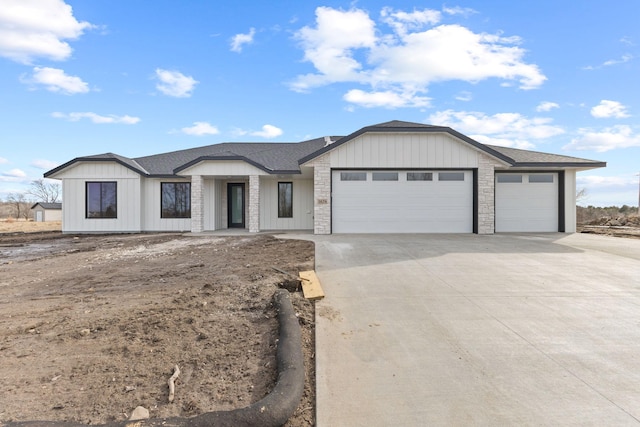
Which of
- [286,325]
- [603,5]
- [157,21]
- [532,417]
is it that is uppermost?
[157,21]

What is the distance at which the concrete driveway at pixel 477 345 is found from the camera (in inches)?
102

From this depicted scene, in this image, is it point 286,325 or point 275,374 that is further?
point 286,325

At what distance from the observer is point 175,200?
16.8 meters

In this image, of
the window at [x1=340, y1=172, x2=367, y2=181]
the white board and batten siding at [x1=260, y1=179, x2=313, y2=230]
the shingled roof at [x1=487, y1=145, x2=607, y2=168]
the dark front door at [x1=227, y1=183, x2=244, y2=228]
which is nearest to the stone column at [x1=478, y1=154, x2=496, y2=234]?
the shingled roof at [x1=487, y1=145, x2=607, y2=168]

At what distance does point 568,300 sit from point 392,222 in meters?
8.44

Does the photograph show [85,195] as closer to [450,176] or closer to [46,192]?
[450,176]

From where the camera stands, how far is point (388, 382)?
2951mm

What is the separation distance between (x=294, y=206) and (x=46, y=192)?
193 ft

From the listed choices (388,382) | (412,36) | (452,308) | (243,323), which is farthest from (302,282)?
(412,36)

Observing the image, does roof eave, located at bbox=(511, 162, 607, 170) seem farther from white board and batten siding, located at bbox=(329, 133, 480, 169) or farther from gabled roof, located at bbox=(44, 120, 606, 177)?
white board and batten siding, located at bbox=(329, 133, 480, 169)

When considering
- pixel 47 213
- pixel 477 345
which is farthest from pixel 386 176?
pixel 47 213

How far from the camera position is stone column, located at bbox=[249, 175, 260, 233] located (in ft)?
49.7

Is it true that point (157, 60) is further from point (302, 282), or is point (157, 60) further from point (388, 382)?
point (388, 382)

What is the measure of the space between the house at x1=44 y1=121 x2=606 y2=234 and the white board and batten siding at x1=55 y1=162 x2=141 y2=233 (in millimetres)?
49
